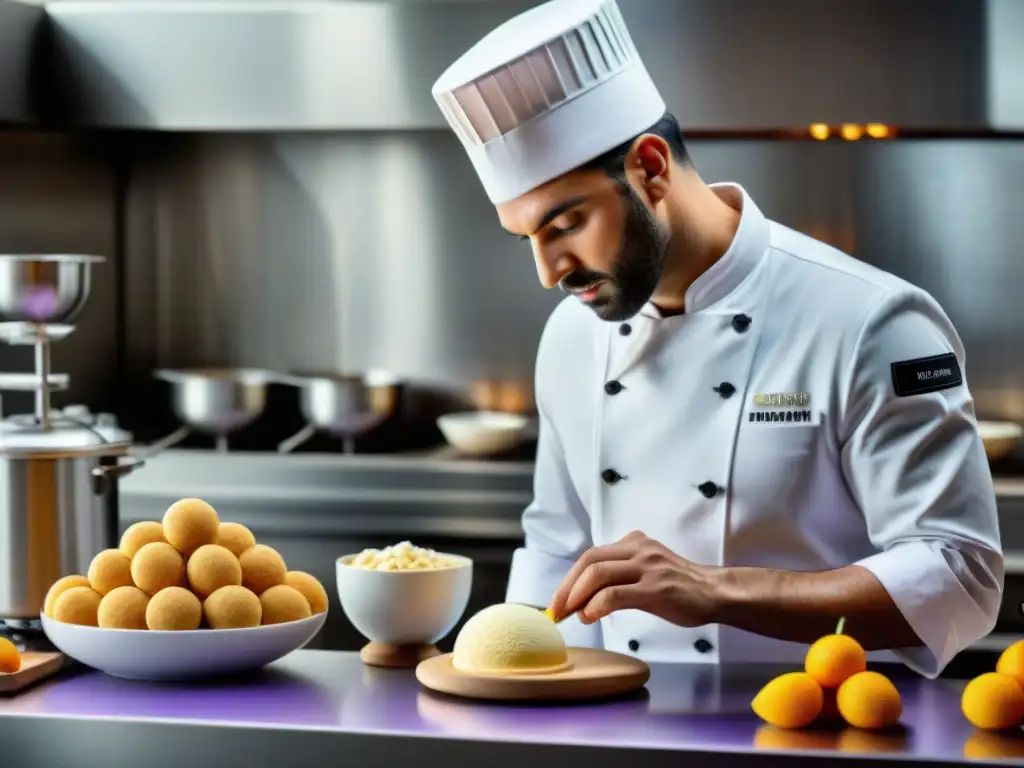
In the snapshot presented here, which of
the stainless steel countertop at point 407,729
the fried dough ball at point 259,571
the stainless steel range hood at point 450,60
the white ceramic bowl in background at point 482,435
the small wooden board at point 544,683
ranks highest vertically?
the stainless steel range hood at point 450,60

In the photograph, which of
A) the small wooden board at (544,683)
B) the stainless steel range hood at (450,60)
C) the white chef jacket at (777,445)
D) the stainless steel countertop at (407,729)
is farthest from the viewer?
the stainless steel range hood at (450,60)

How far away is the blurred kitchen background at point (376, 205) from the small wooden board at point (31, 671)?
1.69 metres

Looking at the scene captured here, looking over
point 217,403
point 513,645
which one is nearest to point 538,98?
point 513,645

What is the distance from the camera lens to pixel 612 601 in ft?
5.41

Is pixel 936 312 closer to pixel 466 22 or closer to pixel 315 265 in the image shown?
pixel 466 22

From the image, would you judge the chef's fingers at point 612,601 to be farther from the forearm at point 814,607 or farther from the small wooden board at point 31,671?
the small wooden board at point 31,671

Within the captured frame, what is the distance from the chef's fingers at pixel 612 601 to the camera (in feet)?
5.40

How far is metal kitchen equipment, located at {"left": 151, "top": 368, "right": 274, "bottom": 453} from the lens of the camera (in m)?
3.61

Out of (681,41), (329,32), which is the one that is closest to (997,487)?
(681,41)

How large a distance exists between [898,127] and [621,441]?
5.23 feet

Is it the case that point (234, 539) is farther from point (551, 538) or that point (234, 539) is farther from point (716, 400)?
point (716, 400)

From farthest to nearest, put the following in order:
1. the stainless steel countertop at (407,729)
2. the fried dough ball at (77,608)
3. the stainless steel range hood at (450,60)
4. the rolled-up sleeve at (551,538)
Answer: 1. the stainless steel range hood at (450,60)
2. the rolled-up sleeve at (551,538)
3. the fried dough ball at (77,608)
4. the stainless steel countertop at (407,729)

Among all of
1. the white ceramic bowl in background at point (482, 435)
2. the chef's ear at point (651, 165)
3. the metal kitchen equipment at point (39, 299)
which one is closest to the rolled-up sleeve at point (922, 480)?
the chef's ear at point (651, 165)

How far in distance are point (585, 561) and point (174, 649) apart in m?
0.48
